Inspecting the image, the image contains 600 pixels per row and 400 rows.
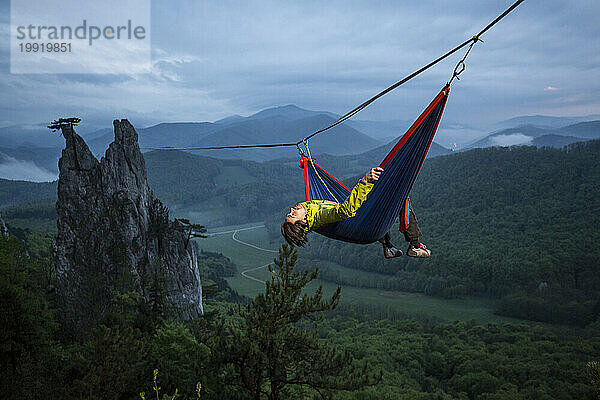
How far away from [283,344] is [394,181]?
8.27m

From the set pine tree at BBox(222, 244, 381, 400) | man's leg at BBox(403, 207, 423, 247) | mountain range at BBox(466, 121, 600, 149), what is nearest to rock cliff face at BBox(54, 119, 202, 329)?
pine tree at BBox(222, 244, 381, 400)

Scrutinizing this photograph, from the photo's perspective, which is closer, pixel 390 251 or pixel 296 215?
pixel 296 215

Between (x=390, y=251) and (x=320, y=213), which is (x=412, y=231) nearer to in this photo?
(x=390, y=251)

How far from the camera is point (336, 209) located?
3.66m

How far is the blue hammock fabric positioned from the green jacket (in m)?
0.06

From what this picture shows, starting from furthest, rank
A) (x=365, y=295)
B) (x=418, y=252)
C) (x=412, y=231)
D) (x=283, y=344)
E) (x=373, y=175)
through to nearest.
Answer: (x=365, y=295) < (x=283, y=344) < (x=412, y=231) < (x=418, y=252) < (x=373, y=175)

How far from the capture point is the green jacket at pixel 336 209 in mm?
3531

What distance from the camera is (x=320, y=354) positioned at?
411 inches

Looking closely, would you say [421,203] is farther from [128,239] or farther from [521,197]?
[128,239]

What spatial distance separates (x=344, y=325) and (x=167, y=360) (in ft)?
114

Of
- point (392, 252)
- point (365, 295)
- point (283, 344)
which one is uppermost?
point (392, 252)

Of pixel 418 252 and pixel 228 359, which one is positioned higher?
pixel 418 252

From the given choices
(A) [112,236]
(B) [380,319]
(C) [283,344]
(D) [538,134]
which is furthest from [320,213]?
(D) [538,134]

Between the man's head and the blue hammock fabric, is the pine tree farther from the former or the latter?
the blue hammock fabric
